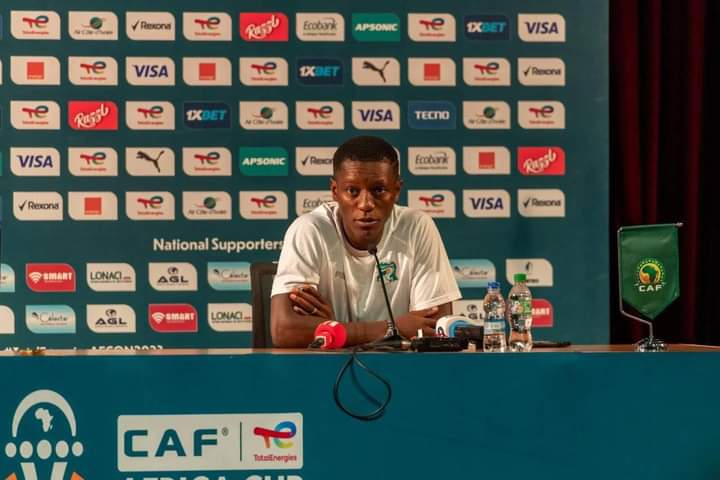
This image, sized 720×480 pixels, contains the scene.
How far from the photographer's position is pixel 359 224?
9.69 feet

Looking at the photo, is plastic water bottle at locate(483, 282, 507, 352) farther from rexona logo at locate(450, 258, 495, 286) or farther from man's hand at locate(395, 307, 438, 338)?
rexona logo at locate(450, 258, 495, 286)

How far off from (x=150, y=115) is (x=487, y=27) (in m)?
1.72

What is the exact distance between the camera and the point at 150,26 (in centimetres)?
441

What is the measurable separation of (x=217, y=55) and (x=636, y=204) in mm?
2332

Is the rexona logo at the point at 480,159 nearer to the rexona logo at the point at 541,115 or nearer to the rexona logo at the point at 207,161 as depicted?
the rexona logo at the point at 541,115

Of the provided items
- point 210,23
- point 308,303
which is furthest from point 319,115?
point 308,303

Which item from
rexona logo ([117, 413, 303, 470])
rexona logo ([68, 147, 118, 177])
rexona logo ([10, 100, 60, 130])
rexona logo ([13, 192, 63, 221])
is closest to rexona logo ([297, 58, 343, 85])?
rexona logo ([68, 147, 118, 177])

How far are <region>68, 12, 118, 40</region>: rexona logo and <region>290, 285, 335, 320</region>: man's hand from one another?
7.14 feet

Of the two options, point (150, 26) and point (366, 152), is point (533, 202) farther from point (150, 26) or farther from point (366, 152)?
point (150, 26)

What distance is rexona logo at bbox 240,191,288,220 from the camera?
441cm

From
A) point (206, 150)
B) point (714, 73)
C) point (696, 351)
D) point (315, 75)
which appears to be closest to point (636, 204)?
point (714, 73)

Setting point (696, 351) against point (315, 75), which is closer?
point (696, 351)

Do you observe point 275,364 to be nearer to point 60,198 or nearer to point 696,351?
point 696,351

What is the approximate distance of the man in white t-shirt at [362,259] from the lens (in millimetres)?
2869
